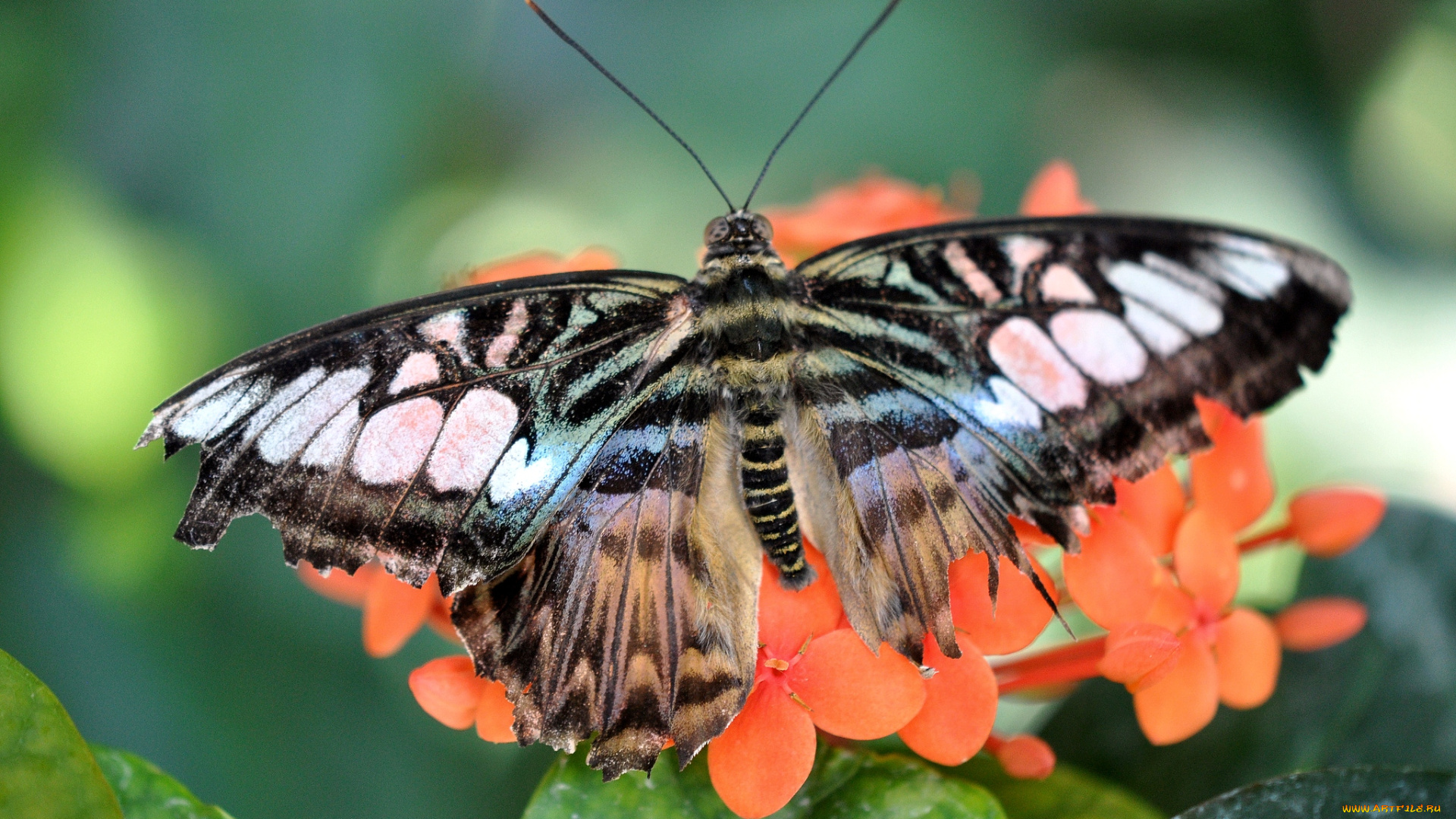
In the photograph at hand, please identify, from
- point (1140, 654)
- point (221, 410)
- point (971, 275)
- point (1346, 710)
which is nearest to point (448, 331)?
point (221, 410)

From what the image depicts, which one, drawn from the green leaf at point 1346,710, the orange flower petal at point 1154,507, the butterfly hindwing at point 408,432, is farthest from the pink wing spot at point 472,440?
the green leaf at point 1346,710

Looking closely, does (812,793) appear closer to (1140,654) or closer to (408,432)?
(1140,654)

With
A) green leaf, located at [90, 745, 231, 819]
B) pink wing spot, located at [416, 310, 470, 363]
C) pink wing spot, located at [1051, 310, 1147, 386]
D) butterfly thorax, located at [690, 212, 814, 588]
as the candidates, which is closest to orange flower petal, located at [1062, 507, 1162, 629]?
pink wing spot, located at [1051, 310, 1147, 386]

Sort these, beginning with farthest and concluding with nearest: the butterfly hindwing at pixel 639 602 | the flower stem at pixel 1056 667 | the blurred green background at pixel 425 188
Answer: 1. the blurred green background at pixel 425 188
2. the flower stem at pixel 1056 667
3. the butterfly hindwing at pixel 639 602

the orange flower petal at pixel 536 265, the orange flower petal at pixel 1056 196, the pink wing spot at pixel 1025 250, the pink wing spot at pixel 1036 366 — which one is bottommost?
the pink wing spot at pixel 1036 366

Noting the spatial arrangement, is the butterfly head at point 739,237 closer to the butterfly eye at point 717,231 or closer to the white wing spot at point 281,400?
the butterfly eye at point 717,231

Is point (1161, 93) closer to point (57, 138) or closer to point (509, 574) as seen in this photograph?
point (509, 574)

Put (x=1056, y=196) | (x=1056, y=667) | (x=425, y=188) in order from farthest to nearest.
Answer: (x=425, y=188) < (x=1056, y=196) < (x=1056, y=667)
